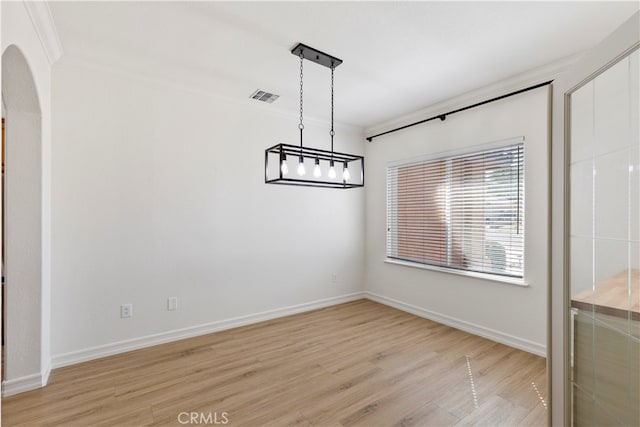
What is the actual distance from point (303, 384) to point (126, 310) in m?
1.90

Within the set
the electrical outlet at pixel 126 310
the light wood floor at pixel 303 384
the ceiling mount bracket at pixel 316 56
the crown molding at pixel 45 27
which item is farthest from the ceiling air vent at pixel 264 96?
the light wood floor at pixel 303 384

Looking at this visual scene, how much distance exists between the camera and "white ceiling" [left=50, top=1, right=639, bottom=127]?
83.1 inches

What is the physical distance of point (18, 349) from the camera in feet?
7.52

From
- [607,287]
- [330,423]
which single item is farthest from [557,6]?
[330,423]

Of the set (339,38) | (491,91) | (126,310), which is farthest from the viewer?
(491,91)

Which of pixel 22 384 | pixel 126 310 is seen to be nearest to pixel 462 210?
pixel 126 310

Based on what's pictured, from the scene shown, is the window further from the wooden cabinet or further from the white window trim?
the wooden cabinet

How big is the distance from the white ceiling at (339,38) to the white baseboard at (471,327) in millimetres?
2644

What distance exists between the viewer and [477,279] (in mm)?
3463

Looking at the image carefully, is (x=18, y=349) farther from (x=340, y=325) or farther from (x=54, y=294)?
(x=340, y=325)

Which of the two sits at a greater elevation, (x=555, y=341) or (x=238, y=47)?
(x=238, y=47)

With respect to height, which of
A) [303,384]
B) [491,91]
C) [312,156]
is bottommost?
[303,384]

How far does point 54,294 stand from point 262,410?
6.92 ft

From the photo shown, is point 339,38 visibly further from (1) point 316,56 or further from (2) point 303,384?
(2) point 303,384
